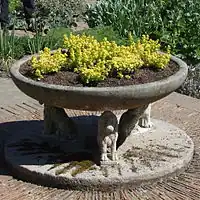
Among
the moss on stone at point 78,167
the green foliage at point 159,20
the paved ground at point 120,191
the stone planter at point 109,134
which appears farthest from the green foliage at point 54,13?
the moss on stone at point 78,167

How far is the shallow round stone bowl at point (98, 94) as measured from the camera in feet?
16.5

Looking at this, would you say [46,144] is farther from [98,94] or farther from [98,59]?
[98,94]

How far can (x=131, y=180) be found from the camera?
5.24 m

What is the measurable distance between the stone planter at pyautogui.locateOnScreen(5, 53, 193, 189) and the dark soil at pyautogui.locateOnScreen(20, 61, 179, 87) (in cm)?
10


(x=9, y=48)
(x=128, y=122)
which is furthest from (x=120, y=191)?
(x=9, y=48)

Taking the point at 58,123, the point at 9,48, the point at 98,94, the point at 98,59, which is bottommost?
the point at 9,48

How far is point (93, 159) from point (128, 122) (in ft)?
1.61

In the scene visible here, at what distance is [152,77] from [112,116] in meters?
0.48

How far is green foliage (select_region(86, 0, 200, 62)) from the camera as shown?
8.96m

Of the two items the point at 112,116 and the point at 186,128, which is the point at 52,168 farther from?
the point at 186,128

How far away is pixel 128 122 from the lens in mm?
5758

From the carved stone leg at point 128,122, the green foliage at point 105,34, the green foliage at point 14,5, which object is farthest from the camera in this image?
the green foliage at point 14,5

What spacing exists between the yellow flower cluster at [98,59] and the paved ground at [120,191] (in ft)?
3.05

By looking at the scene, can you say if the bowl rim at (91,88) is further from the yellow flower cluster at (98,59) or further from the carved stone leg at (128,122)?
the carved stone leg at (128,122)
